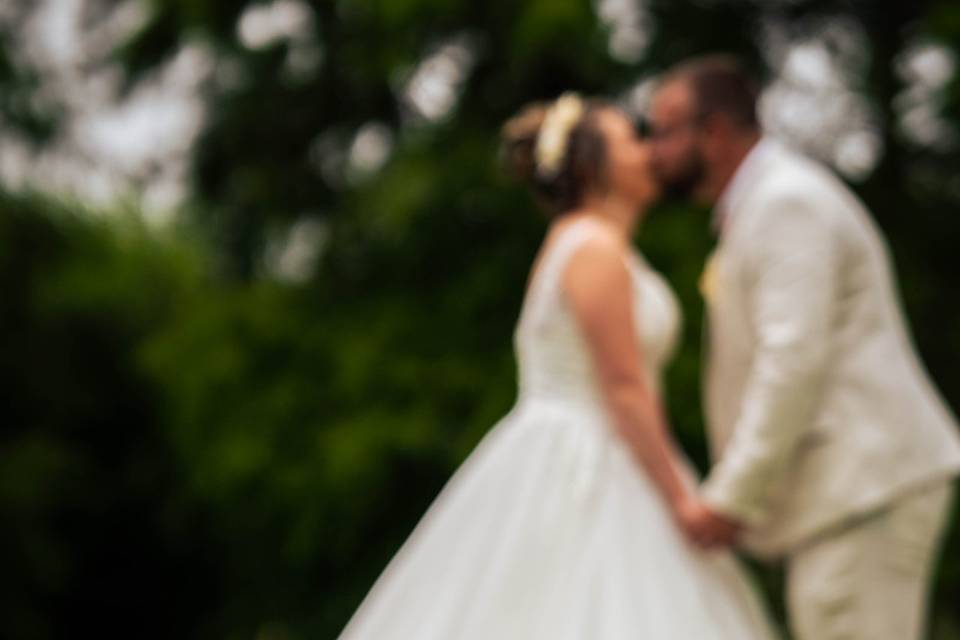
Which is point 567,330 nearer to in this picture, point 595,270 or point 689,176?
point 595,270

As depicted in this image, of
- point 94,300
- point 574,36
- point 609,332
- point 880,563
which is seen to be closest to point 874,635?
point 880,563

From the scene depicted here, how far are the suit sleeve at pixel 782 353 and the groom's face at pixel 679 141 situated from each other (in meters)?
0.32

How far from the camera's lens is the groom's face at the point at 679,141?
3.87m

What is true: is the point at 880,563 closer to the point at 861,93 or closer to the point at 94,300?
the point at 861,93

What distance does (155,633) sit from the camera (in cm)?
1171

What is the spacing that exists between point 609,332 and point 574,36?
3198 mm

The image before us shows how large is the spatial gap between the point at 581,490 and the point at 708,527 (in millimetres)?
281

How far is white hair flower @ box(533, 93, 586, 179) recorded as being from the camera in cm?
397

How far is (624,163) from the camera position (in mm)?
3980

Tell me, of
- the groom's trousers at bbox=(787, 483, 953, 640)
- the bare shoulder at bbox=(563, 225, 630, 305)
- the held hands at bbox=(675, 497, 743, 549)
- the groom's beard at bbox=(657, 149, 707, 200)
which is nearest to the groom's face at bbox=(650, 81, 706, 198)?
the groom's beard at bbox=(657, 149, 707, 200)

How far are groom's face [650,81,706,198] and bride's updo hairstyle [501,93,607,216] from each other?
0.14m

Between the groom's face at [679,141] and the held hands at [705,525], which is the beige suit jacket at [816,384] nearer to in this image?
the held hands at [705,525]

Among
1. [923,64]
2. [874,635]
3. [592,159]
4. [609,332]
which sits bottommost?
[923,64]

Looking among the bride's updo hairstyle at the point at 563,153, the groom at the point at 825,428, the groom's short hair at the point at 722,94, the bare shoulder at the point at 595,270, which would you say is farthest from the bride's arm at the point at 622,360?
the groom's short hair at the point at 722,94
